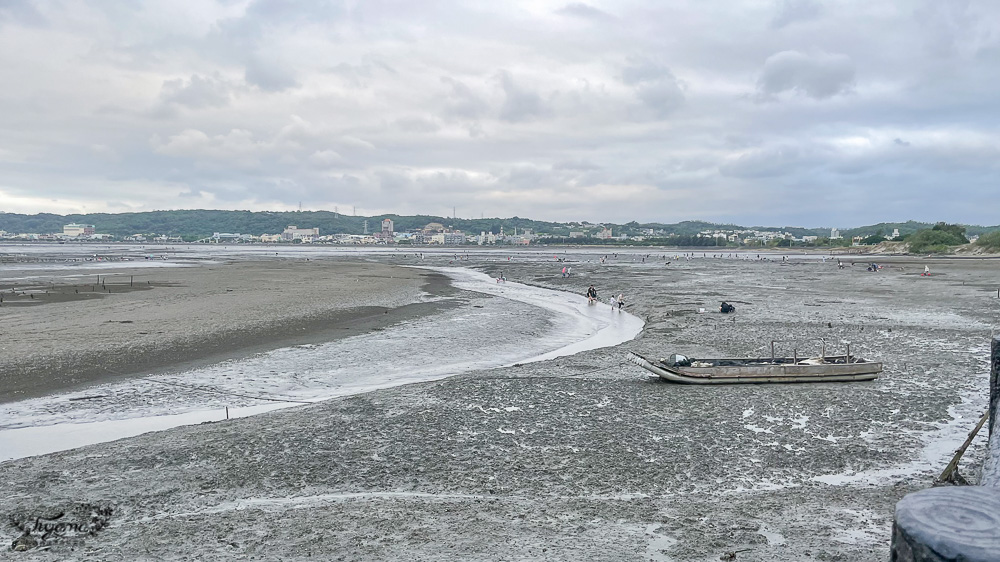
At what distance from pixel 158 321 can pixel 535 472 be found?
27.0 metres

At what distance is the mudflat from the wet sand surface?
9.46 m

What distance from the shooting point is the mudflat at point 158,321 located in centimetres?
2134

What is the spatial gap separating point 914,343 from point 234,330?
1194 inches

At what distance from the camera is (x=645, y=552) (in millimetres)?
8242

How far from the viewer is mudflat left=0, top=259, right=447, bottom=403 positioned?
70.0 ft

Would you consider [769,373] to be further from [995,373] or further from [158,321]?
[158,321]

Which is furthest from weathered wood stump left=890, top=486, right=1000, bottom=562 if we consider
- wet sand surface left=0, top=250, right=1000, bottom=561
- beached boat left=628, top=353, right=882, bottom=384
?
beached boat left=628, top=353, right=882, bottom=384

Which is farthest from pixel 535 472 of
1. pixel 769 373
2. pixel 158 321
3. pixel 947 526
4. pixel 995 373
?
pixel 158 321

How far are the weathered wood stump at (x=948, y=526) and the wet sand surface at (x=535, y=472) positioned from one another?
17.2 ft

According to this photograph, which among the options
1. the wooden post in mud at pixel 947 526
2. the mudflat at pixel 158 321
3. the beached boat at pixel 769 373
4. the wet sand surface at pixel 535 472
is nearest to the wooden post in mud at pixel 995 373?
the wet sand surface at pixel 535 472

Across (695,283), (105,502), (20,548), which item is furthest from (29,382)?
(695,283)

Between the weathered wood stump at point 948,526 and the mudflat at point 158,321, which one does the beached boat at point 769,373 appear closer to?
the weathered wood stump at point 948,526

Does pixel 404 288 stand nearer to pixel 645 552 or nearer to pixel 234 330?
pixel 234 330

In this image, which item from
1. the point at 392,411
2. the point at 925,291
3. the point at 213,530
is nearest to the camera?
the point at 213,530
